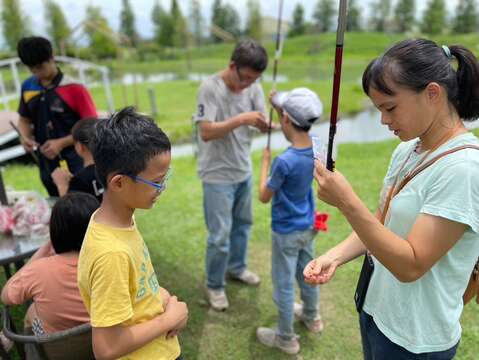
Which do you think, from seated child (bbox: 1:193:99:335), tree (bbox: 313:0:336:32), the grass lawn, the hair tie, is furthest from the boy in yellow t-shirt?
tree (bbox: 313:0:336:32)

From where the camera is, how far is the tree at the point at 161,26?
46.4 meters

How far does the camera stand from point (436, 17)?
Answer: 4066cm

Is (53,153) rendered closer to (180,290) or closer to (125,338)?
(180,290)

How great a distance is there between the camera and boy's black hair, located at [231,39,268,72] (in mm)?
2500

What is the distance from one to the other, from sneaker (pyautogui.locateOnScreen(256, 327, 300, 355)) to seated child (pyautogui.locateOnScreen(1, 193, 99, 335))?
132 cm

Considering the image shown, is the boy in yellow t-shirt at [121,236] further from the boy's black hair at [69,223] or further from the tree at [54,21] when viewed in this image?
the tree at [54,21]

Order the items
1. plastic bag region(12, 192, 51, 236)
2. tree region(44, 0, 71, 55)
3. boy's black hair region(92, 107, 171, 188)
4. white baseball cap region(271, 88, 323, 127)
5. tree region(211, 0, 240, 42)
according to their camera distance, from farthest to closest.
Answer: tree region(211, 0, 240, 42), tree region(44, 0, 71, 55), plastic bag region(12, 192, 51, 236), white baseball cap region(271, 88, 323, 127), boy's black hair region(92, 107, 171, 188)

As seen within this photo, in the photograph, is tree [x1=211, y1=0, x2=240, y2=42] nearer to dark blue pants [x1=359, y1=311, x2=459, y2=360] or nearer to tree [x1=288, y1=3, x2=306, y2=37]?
tree [x1=288, y1=3, x2=306, y2=37]

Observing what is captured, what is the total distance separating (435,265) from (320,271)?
15.7 inches

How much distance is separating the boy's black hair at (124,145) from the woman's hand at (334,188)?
0.48 m

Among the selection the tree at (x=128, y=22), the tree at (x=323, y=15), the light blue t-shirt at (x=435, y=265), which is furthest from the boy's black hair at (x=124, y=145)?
the tree at (x=323, y=15)

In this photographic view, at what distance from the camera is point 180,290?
10.6 ft

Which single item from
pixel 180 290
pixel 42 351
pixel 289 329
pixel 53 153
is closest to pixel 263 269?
pixel 180 290

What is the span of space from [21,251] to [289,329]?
63.3 inches
